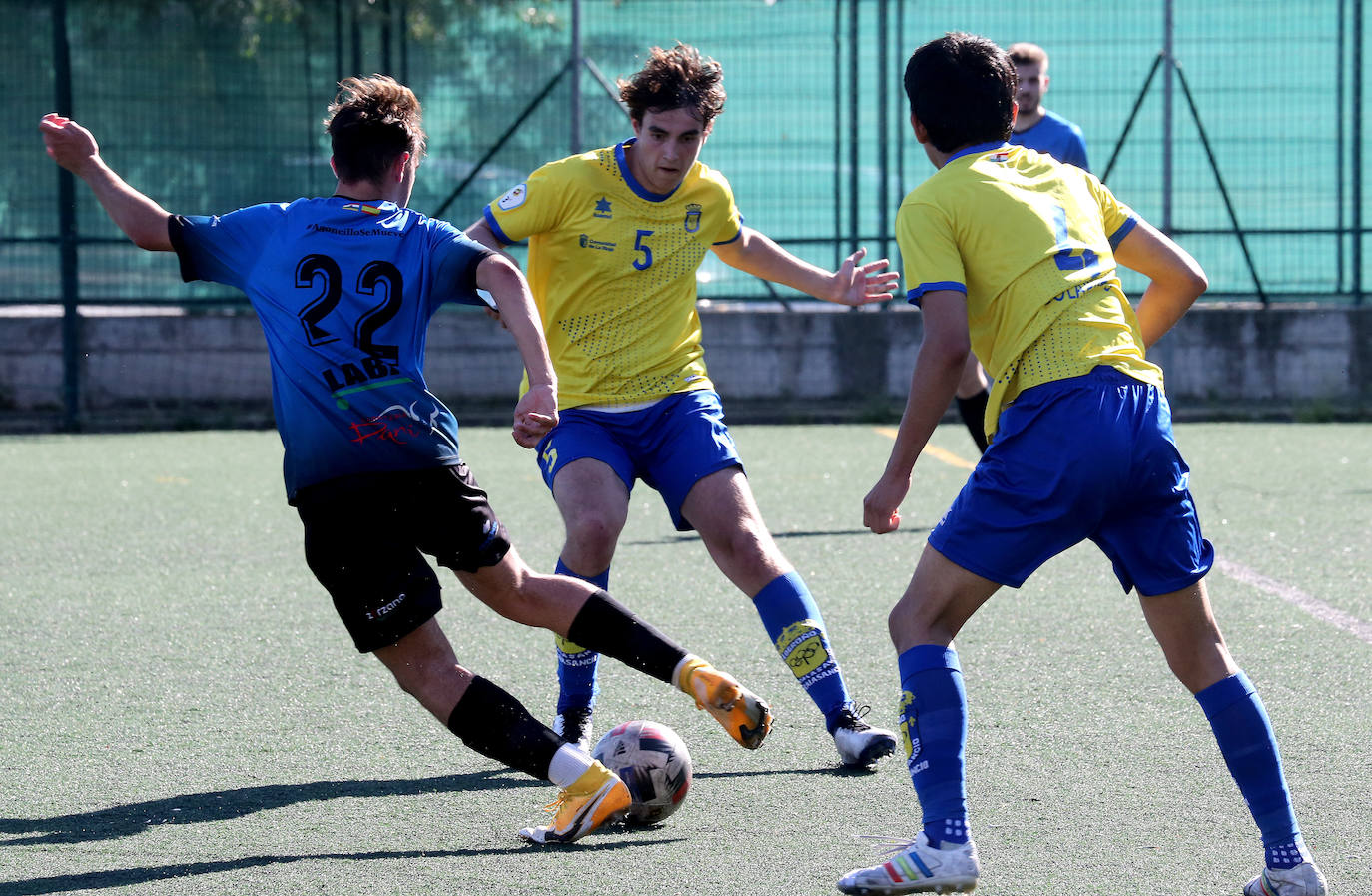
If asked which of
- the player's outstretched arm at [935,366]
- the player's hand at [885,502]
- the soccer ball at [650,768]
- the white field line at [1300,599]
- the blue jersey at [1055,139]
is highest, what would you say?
the blue jersey at [1055,139]

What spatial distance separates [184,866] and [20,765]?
992 millimetres

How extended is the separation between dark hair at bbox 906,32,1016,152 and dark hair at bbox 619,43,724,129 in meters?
1.19

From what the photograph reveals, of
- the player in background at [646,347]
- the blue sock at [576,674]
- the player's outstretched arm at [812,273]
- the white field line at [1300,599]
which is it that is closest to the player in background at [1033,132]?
the white field line at [1300,599]

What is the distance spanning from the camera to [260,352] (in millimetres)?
13469

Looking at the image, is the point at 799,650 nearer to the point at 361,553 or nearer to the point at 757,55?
the point at 361,553

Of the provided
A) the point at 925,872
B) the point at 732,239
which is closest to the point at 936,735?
the point at 925,872

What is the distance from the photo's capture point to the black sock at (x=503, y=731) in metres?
3.74

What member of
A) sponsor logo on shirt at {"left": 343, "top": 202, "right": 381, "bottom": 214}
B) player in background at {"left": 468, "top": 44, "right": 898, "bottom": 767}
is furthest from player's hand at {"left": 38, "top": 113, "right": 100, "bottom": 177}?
player in background at {"left": 468, "top": 44, "right": 898, "bottom": 767}

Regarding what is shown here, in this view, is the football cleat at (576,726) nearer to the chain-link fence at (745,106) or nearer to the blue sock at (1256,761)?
the blue sock at (1256,761)

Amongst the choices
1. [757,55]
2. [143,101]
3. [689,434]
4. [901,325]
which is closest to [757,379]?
[901,325]

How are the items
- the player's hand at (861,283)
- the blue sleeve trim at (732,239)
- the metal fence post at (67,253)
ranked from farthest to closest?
1. the metal fence post at (67,253)
2. the blue sleeve trim at (732,239)
3. the player's hand at (861,283)

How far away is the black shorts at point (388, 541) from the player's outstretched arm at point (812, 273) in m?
1.44

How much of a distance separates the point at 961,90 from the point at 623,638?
4.59 ft

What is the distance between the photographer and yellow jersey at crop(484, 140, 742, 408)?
4793 millimetres
